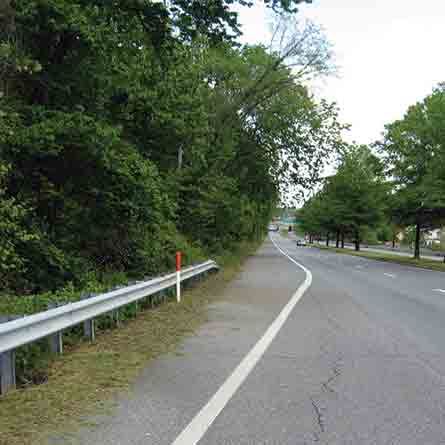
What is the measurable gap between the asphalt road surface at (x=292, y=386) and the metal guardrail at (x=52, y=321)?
1.15 meters

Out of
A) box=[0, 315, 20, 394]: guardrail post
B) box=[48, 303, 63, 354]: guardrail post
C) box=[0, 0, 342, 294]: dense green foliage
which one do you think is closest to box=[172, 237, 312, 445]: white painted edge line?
box=[0, 315, 20, 394]: guardrail post

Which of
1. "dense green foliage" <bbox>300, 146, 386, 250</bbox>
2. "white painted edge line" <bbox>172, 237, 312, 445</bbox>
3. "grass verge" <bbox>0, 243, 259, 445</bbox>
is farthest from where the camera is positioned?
"dense green foliage" <bbox>300, 146, 386, 250</bbox>

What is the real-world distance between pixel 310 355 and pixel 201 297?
251 inches

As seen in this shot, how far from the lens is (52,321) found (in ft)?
19.5

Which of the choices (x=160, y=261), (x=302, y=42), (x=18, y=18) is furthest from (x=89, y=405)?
(x=302, y=42)

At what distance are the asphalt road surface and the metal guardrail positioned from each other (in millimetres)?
1147

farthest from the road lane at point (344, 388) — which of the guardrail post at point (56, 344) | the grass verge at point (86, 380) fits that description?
the guardrail post at point (56, 344)

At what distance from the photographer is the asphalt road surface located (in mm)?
4035

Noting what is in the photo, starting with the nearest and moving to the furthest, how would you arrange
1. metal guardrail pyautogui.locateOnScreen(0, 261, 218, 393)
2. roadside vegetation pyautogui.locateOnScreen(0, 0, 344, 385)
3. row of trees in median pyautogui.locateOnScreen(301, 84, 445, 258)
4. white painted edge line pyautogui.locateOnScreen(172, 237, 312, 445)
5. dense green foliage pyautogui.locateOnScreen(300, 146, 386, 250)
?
white painted edge line pyautogui.locateOnScreen(172, 237, 312, 445) < metal guardrail pyautogui.locateOnScreen(0, 261, 218, 393) < roadside vegetation pyautogui.locateOnScreen(0, 0, 344, 385) < row of trees in median pyautogui.locateOnScreen(301, 84, 445, 258) < dense green foliage pyautogui.locateOnScreen(300, 146, 386, 250)

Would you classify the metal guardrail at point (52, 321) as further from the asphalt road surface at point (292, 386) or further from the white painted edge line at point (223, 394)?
the white painted edge line at point (223, 394)

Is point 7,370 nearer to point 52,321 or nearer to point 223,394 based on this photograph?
point 52,321

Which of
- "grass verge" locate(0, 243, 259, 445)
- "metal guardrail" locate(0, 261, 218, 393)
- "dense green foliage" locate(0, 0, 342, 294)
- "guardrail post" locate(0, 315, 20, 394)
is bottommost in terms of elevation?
"grass verge" locate(0, 243, 259, 445)

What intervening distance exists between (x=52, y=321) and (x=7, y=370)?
2.99ft

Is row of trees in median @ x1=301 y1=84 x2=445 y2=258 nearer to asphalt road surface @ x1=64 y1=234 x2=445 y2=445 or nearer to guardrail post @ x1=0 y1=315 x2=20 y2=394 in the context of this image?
asphalt road surface @ x1=64 y1=234 x2=445 y2=445
